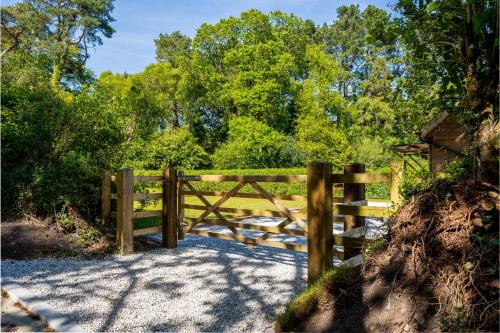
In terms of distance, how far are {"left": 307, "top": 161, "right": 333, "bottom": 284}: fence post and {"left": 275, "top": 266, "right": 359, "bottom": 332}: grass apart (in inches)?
25.1

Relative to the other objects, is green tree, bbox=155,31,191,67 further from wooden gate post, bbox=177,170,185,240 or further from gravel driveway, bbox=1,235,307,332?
gravel driveway, bbox=1,235,307,332

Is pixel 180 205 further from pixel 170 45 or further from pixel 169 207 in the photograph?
pixel 170 45

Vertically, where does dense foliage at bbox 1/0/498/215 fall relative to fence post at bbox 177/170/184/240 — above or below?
above

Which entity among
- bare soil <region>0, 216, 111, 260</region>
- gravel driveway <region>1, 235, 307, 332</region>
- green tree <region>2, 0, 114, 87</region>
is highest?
green tree <region>2, 0, 114, 87</region>

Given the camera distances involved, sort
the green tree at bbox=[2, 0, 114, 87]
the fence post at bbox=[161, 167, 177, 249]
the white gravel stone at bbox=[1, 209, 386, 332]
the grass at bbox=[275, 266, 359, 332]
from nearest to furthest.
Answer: the grass at bbox=[275, 266, 359, 332] → the white gravel stone at bbox=[1, 209, 386, 332] → the fence post at bbox=[161, 167, 177, 249] → the green tree at bbox=[2, 0, 114, 87]

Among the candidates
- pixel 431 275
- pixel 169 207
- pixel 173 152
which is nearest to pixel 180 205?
pixel 169 207

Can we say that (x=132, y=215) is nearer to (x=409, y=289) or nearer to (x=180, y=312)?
(x=180, y=312)

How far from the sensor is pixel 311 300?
328 centimetres

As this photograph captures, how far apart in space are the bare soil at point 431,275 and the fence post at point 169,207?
180 inches

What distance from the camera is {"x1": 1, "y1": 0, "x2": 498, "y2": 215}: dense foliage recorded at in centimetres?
344

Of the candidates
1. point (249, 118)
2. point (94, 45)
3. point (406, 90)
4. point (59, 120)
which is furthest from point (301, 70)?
point (406, 90)

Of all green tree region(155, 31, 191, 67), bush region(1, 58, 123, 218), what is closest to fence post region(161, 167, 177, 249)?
bush region(1, 58, 123, 218)

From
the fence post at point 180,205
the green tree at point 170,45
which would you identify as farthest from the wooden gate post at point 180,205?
the green tree at point 170,45

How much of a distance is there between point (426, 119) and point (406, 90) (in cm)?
39
